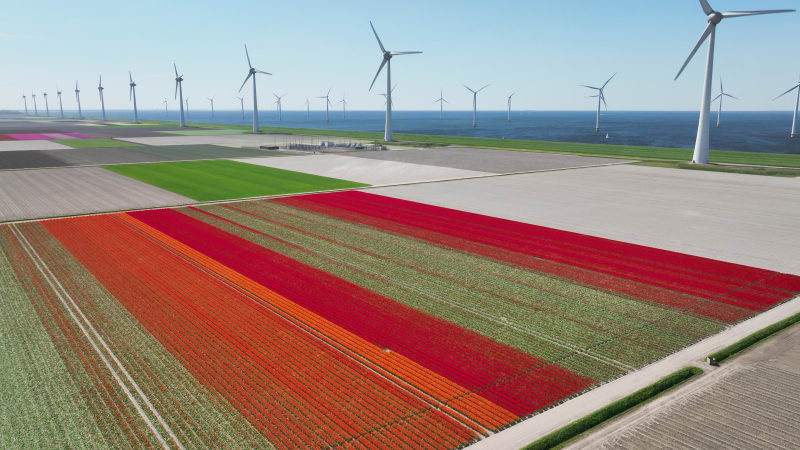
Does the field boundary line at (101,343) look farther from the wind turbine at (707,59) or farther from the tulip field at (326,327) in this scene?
the wind turbine at (707,59)

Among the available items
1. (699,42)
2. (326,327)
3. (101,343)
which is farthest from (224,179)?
(699,42)

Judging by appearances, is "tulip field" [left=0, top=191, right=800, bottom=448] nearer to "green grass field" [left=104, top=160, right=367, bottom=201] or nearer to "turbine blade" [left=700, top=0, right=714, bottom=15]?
"green grass field" [left=104, top=160, right=367, bottom=201]

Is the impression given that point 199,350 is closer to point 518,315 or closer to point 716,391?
point 518,315

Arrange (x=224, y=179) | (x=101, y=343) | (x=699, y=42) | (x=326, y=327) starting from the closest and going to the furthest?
(x=101, y=343), (x=326, y=327), (x=224, y=179), (x=699, y=42)

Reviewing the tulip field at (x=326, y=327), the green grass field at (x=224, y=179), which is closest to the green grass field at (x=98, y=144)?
the green grass field at (x=224, y=179)

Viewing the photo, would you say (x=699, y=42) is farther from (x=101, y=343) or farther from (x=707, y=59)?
(x=101, y=343)

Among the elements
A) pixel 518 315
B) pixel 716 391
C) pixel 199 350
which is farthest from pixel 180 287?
pixel 716 391
